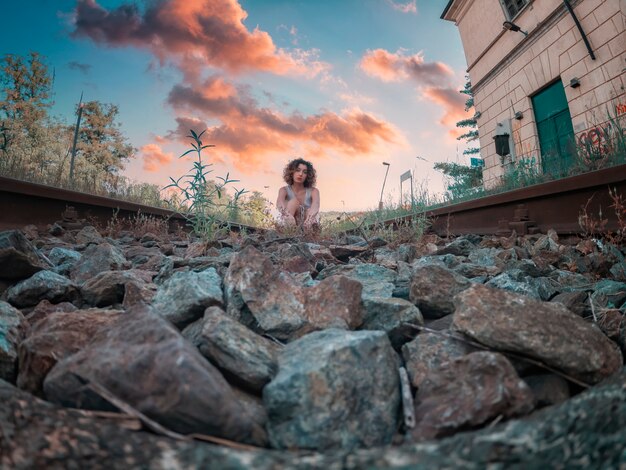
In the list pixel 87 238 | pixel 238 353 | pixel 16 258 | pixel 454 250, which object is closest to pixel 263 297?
pixel 238 353

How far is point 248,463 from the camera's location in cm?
60

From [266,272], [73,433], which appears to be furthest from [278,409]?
[266,272]

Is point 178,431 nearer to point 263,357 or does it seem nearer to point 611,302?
point 263,357

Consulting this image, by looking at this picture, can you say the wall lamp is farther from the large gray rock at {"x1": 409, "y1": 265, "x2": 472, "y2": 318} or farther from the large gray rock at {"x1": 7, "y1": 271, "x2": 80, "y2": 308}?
the large gray rock at {"x1": 7, "y1": 271, "x2": 80, "y2": 308}

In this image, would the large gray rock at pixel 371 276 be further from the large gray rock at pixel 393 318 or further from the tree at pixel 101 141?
the tree at pixel 101 141

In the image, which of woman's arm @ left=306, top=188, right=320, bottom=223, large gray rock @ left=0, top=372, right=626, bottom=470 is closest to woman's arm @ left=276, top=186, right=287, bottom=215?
woman's arm @ left=306, top=188, right=320, bottom=223

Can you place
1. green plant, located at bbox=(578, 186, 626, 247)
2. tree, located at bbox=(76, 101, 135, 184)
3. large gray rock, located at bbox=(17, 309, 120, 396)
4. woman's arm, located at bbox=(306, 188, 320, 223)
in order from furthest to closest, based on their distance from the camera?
tree, located at bbox=(76, 101, 135, 184), woman's arm, located at bbox=(306, 188, 320, 223), green plant, located at bbox=(578, 186, 626, 247), large gray rock, located at bbox=(17, 309, 120, 396)

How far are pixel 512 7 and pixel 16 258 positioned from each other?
15.7m

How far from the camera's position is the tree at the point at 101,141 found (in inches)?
1276

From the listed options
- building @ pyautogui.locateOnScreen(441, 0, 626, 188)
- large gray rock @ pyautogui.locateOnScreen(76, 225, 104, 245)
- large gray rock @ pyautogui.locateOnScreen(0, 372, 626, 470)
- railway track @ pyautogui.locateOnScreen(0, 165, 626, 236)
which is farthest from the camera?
building @ pyautogui.locateOnScreen(441, 0, 626, 188)

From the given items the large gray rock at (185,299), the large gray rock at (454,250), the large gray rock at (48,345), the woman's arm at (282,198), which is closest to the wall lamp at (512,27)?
the woman's arm at (282,198)

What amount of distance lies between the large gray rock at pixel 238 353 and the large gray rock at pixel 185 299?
232mm

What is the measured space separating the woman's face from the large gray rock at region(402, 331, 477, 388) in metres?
7.31

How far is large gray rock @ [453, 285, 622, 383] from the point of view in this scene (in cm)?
95
